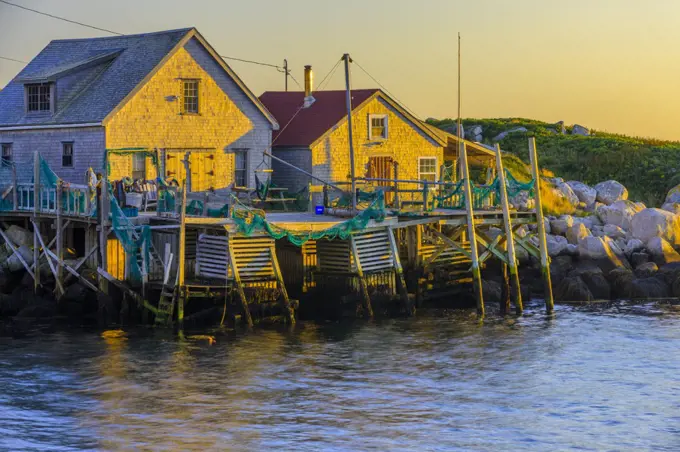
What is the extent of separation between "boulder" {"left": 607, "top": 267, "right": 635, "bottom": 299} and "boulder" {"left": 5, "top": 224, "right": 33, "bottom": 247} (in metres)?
20.7

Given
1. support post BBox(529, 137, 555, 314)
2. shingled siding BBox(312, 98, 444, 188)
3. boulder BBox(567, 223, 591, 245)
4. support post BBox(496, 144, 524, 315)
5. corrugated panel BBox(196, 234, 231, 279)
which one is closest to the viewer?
corrugated panel BBox(196, 234, 231, 279)

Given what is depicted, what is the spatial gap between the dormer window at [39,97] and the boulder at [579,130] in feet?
200

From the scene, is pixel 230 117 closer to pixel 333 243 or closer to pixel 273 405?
pixel 333 243

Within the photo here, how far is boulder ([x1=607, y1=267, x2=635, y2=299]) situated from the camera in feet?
148

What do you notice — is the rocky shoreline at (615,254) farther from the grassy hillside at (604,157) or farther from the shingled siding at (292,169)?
the grassy hillside at (604,157)

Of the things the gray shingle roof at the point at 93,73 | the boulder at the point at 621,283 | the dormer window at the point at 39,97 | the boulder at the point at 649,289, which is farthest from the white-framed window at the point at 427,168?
the dormer window at the point at 39,97

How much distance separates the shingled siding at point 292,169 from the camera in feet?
159

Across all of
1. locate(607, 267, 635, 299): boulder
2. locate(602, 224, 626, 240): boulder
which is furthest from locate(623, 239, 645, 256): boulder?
locate(607, 267, 635, 299): boulder

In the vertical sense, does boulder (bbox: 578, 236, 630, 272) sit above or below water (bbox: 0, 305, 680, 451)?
above

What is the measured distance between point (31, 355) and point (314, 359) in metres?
7.36

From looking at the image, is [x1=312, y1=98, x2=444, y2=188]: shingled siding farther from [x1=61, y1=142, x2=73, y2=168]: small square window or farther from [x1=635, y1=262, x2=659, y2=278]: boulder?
[x1=61, y1=142, x2=73, y2=168]: small square window

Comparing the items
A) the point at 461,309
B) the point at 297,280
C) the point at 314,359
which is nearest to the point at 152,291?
the point at 297,280

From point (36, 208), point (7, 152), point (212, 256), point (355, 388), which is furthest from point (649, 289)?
point (7, 152)

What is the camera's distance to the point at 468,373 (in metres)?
30.7
